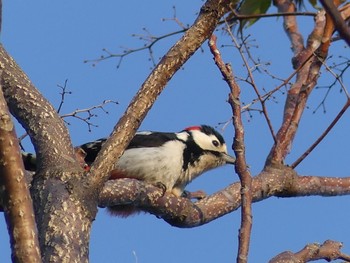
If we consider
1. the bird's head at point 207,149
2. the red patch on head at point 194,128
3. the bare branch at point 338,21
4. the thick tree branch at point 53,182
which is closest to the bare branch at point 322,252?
the thick tree branch at point 53,182

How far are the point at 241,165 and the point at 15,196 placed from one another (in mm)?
833

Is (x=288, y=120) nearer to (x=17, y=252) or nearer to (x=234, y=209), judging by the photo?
(x=234, y=209)

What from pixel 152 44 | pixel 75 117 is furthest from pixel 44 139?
pixel 152 44

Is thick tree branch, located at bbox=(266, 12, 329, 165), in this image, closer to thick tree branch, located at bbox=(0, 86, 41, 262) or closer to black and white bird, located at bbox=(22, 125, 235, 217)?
black and white bird, located at bbox=(22, 125, 235, 217)

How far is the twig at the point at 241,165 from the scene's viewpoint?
2059 mm

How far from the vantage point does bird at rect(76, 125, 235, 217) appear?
486 centimetres

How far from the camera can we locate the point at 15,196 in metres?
1.72

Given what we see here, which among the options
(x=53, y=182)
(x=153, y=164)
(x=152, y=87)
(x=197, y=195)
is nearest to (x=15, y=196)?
(x=53, y=182)

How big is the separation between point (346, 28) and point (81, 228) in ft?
4.18

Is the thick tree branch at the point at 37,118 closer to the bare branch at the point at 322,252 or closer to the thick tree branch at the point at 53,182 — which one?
the thick tree branch at the point at 53,182

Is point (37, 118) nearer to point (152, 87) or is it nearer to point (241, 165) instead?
point (152, 87)

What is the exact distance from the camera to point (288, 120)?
14.4ft

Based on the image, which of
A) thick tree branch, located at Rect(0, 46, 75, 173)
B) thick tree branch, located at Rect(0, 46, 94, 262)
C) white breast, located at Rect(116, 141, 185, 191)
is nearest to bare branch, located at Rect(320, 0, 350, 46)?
thick tree branch, located at Rect(0, 46, 94, 262)

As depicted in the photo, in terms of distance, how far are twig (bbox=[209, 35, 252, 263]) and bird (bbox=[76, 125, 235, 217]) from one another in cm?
190
